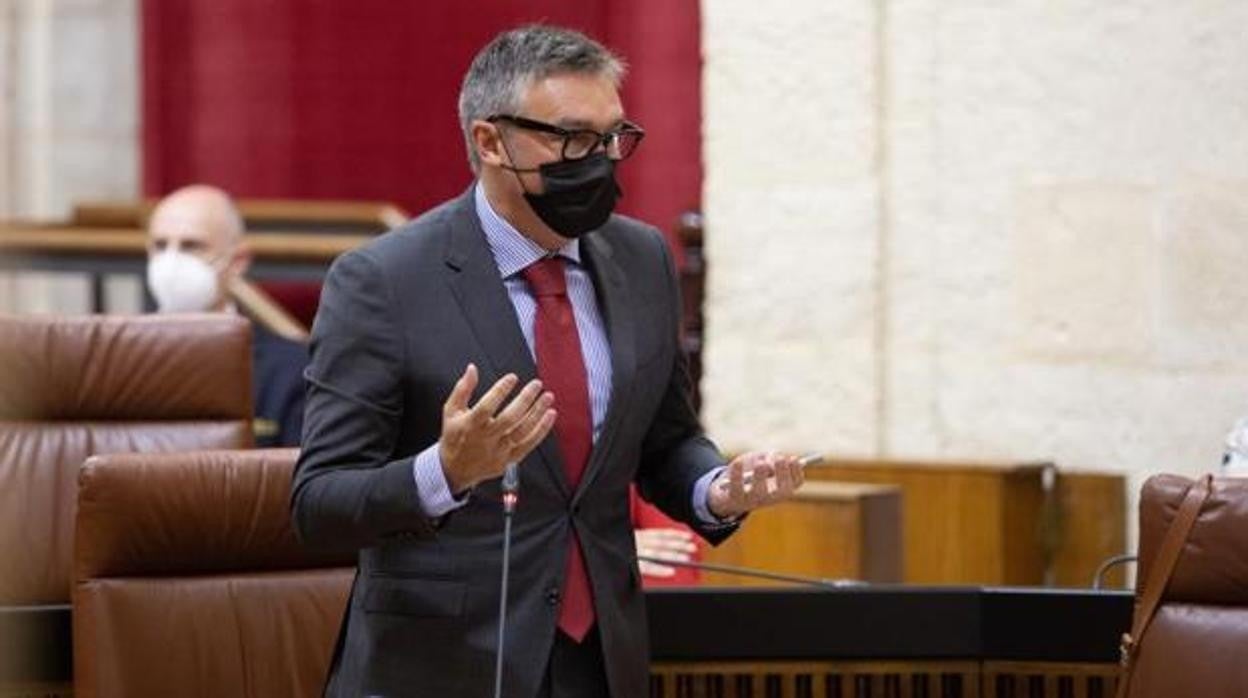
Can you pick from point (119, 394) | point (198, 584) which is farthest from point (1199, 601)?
point (119, 394)

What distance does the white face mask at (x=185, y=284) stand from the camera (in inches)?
257

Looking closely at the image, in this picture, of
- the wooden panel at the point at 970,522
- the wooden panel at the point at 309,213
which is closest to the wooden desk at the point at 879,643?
the wooden panel at the point at 970,522

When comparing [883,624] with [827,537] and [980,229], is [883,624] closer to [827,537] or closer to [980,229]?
[827,537]

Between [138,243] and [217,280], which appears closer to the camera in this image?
[217,280]

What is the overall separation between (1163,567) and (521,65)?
47.7 inches

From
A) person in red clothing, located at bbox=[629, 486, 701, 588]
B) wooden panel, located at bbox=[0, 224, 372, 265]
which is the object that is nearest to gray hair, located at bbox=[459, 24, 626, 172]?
person in red clothing, located at bbox=[629, 486, 701, 588]

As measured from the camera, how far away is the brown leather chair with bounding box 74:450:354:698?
3857 millimetres

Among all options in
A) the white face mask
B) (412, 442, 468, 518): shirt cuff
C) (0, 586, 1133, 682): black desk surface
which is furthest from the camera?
the white face mask

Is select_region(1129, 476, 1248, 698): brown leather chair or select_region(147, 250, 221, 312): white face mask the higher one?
select_region(147, 250, 221, 312): white face mask

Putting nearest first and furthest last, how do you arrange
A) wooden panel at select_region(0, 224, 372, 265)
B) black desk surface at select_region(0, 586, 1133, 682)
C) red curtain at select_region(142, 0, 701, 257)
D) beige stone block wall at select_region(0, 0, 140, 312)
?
black desk surface at select_region(0, 586, 1133, 682), wooden panel at select_region(0, 224, 372, 265), beige stone block wall at select_region(0, 0, 140, 312), red curtain at select_region(142, 0, 701, 257)

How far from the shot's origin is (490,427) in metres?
2.99

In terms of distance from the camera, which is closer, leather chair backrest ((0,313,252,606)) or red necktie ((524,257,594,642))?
red necktie ((524,257,594,642))

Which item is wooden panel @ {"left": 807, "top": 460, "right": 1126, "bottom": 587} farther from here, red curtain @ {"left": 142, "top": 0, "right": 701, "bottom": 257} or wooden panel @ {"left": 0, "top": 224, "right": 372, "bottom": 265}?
red curtain @ {"left": 142, "top": 0, "right": 701, "bottom": 257}

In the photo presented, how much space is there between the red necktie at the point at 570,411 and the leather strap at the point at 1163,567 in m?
0.89
